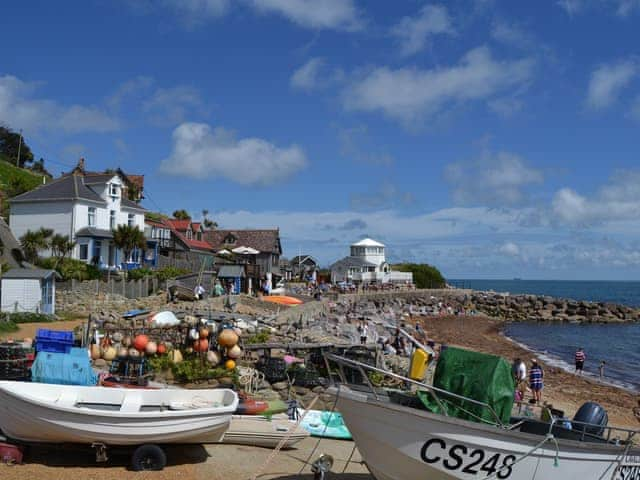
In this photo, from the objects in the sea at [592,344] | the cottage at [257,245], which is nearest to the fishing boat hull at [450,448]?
the sea at [592,344]

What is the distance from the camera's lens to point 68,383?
13.0 metres

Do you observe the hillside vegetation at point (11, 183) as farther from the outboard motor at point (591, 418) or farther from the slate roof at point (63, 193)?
the outboard motor at point (591, 418)

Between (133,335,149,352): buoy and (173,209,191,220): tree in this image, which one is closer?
(133,335,149,352): buoy

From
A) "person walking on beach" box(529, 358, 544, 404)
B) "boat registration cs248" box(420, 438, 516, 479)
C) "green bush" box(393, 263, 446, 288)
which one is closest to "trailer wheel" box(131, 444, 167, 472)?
"boat registration cs248" box(420, 438, 516, 479)

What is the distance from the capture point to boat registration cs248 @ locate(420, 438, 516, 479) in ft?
30.6

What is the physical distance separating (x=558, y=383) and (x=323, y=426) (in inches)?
715

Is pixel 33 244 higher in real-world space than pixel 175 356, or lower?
higher

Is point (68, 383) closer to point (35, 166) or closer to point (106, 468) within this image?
point (106, 468)

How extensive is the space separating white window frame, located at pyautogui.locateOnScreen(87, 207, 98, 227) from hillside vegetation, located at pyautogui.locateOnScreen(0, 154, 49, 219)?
34.4ft

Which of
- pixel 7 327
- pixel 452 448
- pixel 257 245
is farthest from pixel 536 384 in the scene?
pixel 257 245

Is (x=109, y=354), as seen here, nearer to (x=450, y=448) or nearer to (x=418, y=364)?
(x=418, y=364)

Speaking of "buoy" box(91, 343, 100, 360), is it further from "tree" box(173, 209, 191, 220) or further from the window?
"tree" box(173, 209, 191, 220)

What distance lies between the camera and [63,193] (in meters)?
40.6

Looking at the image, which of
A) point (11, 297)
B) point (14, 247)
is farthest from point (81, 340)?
point (14, 247)
